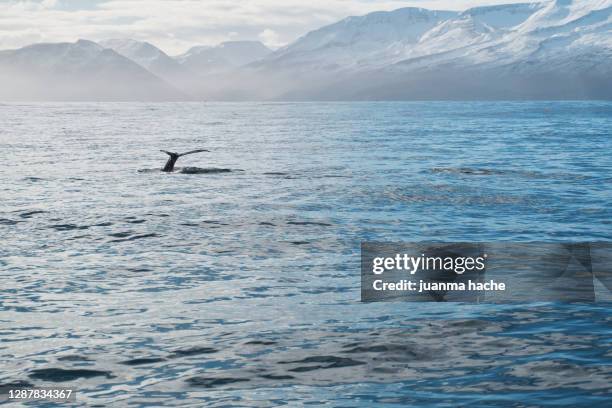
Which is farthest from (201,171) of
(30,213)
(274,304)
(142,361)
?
(142,361)

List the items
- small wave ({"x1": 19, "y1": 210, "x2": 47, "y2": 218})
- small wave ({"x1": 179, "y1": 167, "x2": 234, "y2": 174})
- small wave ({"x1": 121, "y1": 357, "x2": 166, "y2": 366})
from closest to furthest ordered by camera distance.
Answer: small wave ({"x1": 121, "y1": 357, "x2": 166, "y2": 366})
small wave ({"x1": 19, "y1": 210, "x2": 47, "y2": 218})
small wave ({"x1": 179, "y1": 167, "x2": 234, "y2": 174})

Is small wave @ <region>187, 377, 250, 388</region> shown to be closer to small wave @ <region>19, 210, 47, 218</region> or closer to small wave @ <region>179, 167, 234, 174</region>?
small wave @ <region>19, 210, 47, 218</region>

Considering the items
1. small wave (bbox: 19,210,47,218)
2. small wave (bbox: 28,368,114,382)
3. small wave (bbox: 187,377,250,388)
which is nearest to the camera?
small wave (bbox: 187,377,250,388)

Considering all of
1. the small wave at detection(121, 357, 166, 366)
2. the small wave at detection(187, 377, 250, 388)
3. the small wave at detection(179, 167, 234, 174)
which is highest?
the small wave at detection(179, 167, 234, 174)

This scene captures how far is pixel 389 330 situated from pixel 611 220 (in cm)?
1651

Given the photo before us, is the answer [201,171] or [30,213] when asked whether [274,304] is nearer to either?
[30,213]

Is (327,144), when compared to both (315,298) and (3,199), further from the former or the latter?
(315,298)

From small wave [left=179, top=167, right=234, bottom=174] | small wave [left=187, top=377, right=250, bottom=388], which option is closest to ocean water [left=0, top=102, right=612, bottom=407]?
small wave [left=187, top=377, right=250, bottom=388]

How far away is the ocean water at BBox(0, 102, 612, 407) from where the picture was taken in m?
13.0

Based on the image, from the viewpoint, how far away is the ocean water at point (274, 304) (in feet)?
42.5

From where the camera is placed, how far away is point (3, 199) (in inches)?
1435

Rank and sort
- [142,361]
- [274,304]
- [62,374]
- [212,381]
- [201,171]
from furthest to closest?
[201,171]
[274,304]
[142,361]
[62,374]
[212,381]

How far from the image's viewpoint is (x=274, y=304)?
1800 cm

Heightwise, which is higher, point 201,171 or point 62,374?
point 201,171
